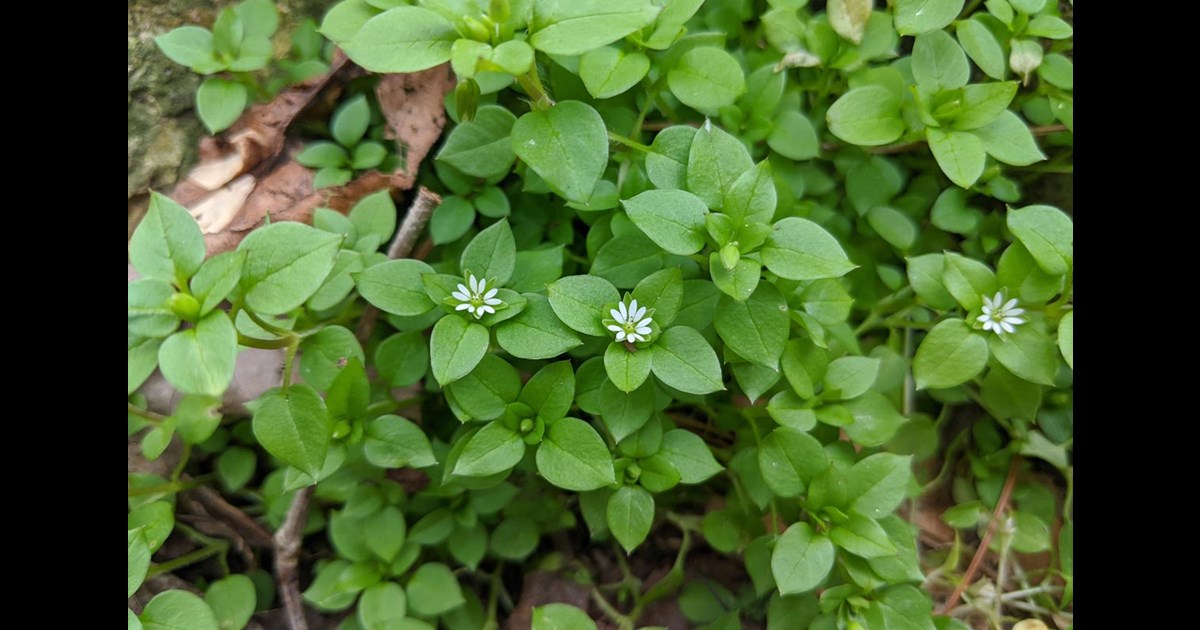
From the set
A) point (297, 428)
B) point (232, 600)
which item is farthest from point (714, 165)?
point (232, 600)

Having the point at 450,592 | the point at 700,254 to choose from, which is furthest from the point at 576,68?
→ the point at 450,592

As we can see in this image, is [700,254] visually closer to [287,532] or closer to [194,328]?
[194,328]

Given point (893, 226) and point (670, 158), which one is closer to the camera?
point (670, 158)

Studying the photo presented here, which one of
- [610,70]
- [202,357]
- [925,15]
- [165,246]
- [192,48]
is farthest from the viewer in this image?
[192,48]

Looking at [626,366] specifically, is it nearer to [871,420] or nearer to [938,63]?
[871,420]

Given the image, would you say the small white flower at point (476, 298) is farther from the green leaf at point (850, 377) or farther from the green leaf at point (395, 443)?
the green leaf at point (850, 377)

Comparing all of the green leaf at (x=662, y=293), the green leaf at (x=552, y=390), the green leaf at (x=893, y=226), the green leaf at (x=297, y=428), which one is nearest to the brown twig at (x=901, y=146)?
the green leaf at (x=893, y=226)
